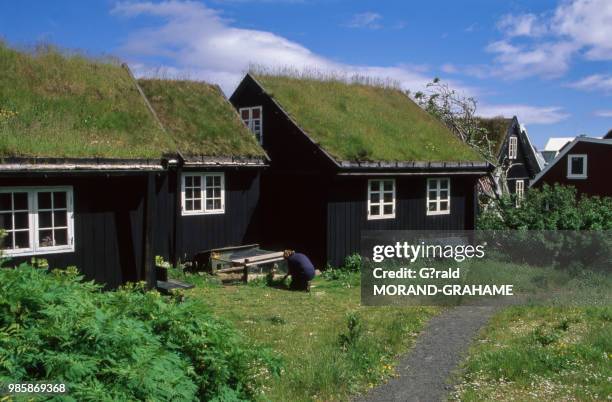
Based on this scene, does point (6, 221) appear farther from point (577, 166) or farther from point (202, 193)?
point (577, 166)

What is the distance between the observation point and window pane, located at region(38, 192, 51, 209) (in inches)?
448

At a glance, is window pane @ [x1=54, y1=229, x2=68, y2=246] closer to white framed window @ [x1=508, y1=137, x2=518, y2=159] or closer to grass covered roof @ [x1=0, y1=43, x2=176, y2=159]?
grass covered roof @ [x1=0, y1=43, x2=176, y2=159]

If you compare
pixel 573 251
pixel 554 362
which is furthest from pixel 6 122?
pixel 573 251

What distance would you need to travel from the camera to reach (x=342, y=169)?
17.4m

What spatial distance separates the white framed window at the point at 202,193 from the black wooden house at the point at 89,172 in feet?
0.14

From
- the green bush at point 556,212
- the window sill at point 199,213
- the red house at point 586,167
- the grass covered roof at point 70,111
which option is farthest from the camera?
the red house at point 586,167

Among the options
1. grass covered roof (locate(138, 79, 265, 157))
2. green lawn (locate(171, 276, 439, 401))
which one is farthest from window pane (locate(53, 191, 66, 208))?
grass covered roof (locate(138, 79, 265, 157))

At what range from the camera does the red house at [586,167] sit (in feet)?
107

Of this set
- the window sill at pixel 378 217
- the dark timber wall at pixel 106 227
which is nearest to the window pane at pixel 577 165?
the window sill at pixel 378 217

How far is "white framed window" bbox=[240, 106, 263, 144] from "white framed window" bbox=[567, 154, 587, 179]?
22159 mm

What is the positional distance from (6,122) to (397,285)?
10.5 meters

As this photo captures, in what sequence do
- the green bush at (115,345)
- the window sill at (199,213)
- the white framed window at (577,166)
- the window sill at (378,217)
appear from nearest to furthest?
the green bush at (115,345) < the window sill at (199,213) < the window sill at (378,217) < the white framed window at (577,166)

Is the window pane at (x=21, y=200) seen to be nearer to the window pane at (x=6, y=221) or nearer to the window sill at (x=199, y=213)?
the window pane at (x=6, y=221)

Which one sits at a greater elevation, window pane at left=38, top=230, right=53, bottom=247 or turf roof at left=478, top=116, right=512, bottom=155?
turf roof at left=478, top=116, right=512, bottom=155
